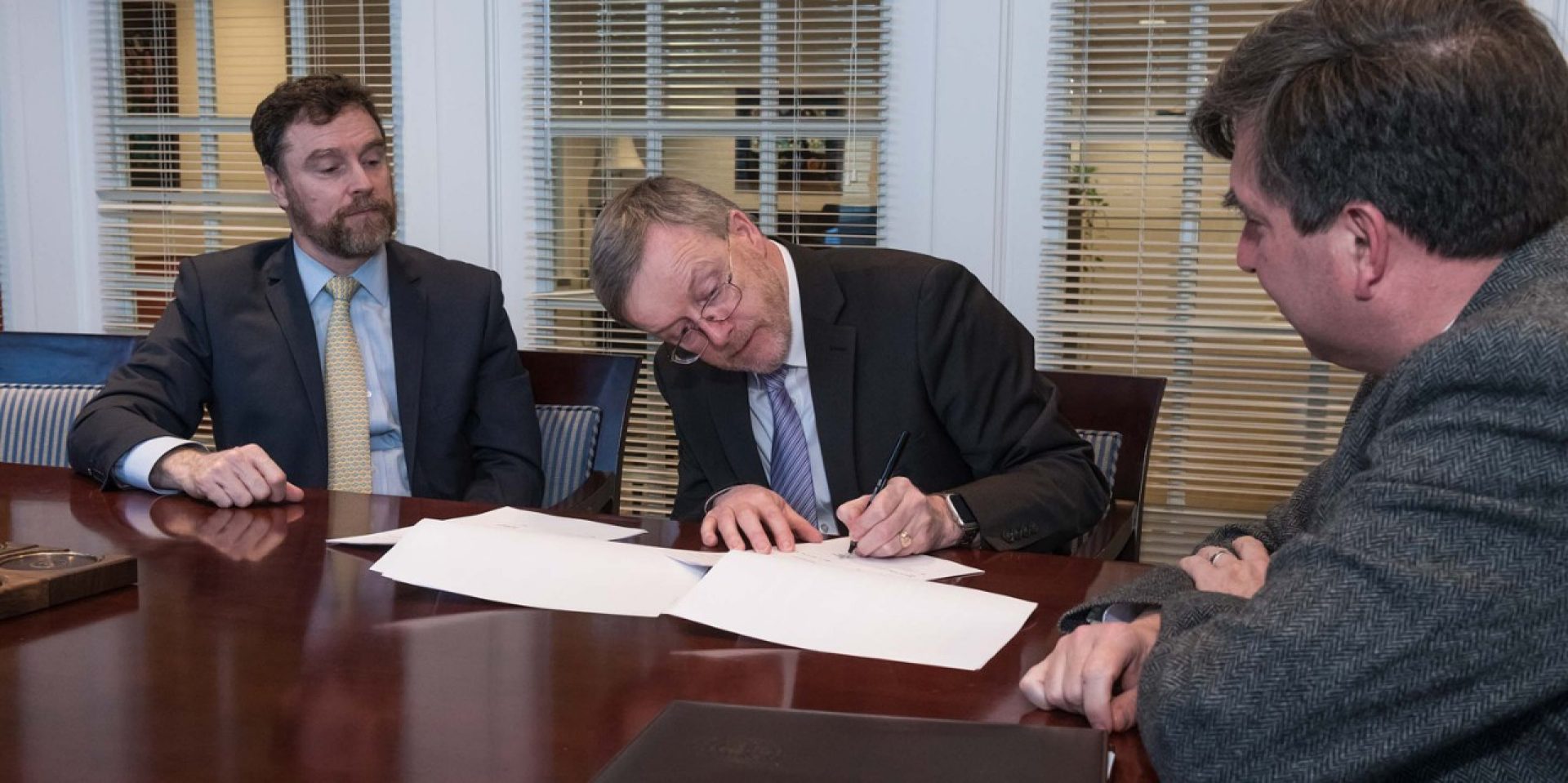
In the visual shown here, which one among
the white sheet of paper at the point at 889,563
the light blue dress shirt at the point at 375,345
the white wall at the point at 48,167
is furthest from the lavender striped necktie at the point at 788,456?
the white wall at the point at 48,167

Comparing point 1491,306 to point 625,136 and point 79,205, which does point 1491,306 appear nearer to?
point 625,136

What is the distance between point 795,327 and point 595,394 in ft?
2.52

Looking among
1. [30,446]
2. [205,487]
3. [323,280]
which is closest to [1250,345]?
[323,280]

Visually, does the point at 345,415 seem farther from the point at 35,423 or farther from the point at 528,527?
the point at 528,527

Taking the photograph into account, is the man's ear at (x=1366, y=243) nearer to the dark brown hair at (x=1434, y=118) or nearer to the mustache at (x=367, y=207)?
the dark brown hair at (x=1434, y=118)

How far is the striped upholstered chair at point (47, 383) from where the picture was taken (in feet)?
10.1

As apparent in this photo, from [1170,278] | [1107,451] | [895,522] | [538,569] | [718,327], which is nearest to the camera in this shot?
[538,569]

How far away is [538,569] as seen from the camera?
182 cm

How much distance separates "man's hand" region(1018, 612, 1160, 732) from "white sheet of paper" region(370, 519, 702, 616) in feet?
1.67

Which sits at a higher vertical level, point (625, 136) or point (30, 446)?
point (625, 136)

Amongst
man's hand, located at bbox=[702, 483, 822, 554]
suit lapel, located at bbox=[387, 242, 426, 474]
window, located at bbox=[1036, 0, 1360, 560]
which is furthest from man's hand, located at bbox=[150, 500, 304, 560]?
window, located at bbox=[1036, 0, 1360, 560]

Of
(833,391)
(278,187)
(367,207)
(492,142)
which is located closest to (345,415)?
(367,207)

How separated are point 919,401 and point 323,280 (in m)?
1.51

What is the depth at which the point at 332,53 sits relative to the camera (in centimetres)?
457
